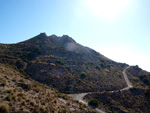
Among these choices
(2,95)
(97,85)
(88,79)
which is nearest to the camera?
(2,95)

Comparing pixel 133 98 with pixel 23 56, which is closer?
pixel 133 98

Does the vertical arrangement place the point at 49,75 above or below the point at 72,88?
above

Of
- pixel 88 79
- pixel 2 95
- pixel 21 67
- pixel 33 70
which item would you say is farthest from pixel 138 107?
pixel 21 67

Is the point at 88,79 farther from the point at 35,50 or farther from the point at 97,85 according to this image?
the point at 35,50

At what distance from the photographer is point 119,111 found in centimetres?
2791

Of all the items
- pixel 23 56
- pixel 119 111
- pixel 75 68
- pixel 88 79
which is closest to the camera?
pixel 119 111

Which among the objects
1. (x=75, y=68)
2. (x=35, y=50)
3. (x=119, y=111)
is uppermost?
(x=35, y=50)

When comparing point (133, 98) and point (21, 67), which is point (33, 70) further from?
point (133, 98)

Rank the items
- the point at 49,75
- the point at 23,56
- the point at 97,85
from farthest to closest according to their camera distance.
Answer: the point at 23,56, the point at 97,85, the point at 49,75

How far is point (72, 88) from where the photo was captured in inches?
1422

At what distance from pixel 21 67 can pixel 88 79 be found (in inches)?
1231

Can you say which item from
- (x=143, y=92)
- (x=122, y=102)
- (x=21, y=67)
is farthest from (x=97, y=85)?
(x=21, y=67)

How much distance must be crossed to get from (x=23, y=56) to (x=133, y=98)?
56.1m

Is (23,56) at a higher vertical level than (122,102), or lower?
higher
